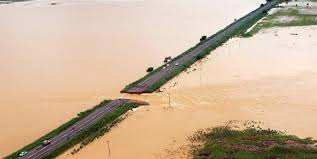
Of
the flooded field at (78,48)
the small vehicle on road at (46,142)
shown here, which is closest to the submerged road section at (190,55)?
the flooded field at (78,48)

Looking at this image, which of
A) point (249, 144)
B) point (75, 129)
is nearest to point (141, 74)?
point (75, 129)

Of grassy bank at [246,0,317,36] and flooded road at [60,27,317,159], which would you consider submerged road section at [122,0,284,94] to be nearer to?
flooded road at [60,27,317,159]

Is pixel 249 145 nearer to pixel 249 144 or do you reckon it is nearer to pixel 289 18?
pixel 249 144

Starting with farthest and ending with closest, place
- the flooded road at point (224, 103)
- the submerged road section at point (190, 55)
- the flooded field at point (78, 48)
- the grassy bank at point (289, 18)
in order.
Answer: the grassy bank at point (289, 18)
the submerged road section at point (190, 55)
the flooded field at point (78, 48)
the flooded road at point (224, 103)

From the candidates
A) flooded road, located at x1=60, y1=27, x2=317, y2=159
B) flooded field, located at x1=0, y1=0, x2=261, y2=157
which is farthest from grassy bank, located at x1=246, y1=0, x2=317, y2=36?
flooded road, located at x1=60, y1=27, x2=317, y2=159

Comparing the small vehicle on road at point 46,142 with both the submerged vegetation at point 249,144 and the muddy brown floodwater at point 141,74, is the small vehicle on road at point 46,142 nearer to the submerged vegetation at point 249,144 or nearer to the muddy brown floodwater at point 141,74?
the muddy brown floodwater at point 141,74

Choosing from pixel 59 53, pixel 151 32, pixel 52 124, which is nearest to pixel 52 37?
pixel 59 53

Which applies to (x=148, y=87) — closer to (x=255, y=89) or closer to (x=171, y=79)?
(x=171, y=79)
